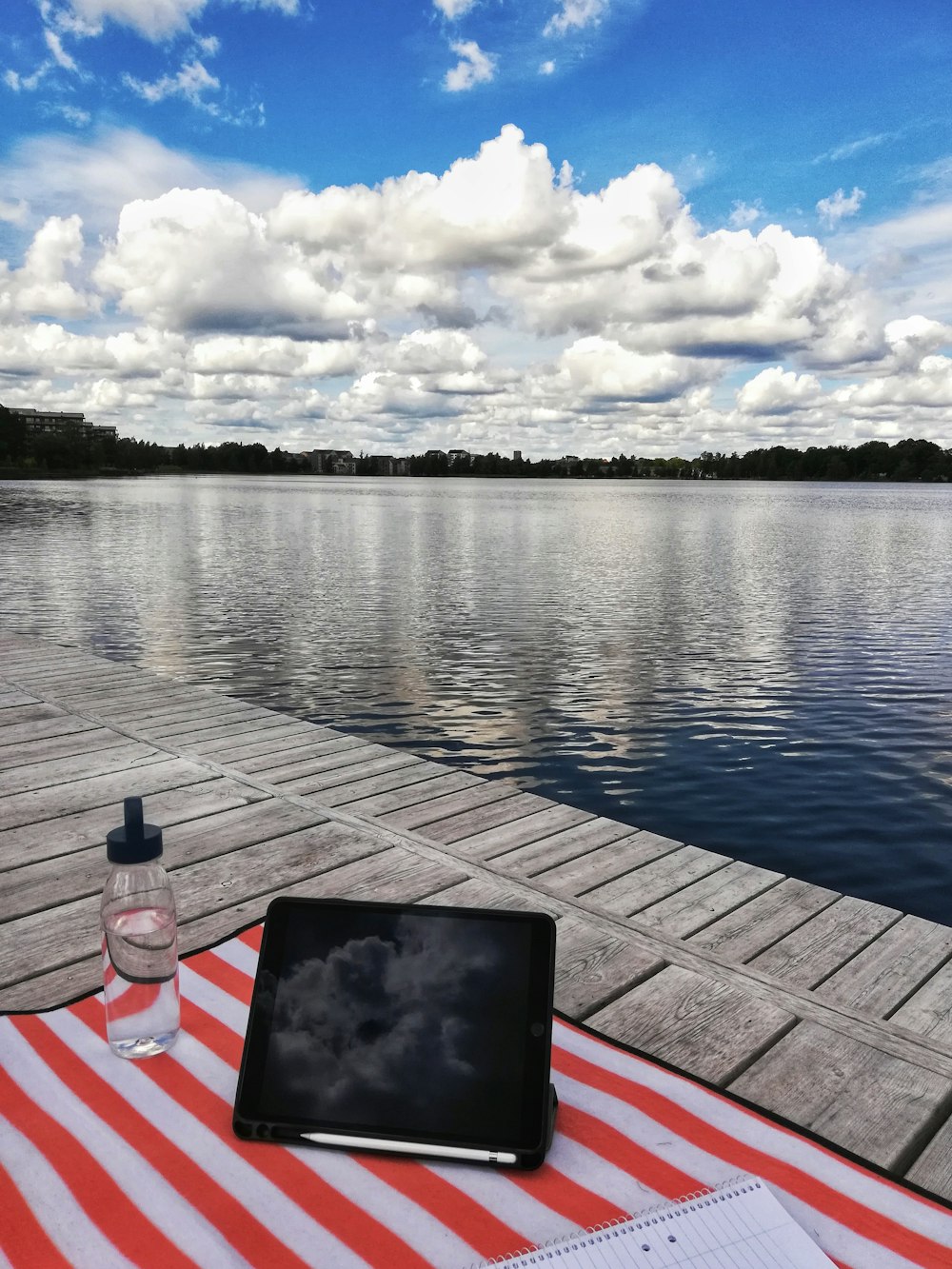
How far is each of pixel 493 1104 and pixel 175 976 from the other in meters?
1.04

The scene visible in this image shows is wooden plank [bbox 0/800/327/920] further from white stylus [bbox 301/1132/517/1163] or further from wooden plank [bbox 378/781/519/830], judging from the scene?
white stylus [bbox 301/1132/517/1163]

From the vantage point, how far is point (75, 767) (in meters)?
6.70

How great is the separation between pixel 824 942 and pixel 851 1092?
1.18 m

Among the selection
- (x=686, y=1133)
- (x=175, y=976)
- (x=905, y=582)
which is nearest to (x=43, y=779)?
(x=175, y=976)

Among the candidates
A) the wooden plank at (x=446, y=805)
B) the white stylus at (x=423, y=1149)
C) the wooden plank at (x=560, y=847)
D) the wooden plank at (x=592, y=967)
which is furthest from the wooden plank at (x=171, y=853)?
the white stylus at (x=423, y=1149)

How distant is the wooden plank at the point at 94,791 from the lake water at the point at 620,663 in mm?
4299

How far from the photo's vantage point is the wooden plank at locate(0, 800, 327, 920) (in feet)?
15.3

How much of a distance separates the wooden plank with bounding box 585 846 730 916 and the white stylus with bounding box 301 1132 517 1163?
2.48m

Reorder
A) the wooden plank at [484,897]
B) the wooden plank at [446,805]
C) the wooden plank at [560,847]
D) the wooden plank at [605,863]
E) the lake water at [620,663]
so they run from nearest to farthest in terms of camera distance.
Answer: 1. the wooden plank at [484,897]
2. the wooden plank at [605,863]
3. the wooden plank at [560,847]
4. the wooden plank at [446,805]
5. the lake water at [620,663]

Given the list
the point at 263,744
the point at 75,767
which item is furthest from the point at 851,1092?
the point at 75,767

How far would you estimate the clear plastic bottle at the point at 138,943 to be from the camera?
7.49 ft

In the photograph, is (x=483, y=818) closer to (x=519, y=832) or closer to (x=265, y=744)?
(x=519, y=832)

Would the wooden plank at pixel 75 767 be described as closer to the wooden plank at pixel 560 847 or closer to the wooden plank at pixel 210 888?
the wooden plank at pixel 210 888

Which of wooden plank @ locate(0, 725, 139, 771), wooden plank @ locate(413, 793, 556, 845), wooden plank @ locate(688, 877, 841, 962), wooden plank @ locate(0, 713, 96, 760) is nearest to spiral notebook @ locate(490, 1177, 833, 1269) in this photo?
wooden plank @ locate(688, 877, 841, 962)
